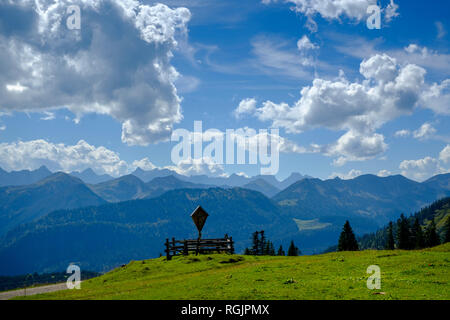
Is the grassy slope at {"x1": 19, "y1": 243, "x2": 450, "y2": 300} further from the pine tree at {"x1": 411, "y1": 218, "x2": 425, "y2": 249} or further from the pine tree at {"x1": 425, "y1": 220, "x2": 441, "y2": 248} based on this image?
the pine tree at {"x1": 425, "y1": 220, "x2": 441, "y2": 248}

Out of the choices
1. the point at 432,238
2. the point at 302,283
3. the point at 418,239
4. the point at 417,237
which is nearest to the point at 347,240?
the point at 418,239

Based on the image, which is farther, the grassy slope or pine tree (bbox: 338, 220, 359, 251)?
pine tree (bbox: 338, 220, 359, 251)

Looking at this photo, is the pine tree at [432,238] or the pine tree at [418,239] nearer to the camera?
the pine tree at [432,238]

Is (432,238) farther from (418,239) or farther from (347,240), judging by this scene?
(347,240)

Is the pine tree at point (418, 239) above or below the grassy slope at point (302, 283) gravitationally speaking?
above
